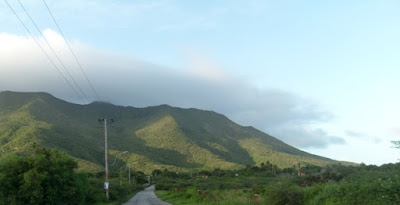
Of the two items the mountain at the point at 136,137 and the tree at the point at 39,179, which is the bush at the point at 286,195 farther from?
the mountain at the point at 136,137

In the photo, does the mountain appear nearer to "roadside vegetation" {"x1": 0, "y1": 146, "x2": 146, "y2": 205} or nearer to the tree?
"roadside vegetation" {"x1": 0, "y1": 146, "x2": 146, "y2": 205}

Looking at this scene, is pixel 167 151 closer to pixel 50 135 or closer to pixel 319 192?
pixel 50 135

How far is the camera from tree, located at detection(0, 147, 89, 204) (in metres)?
25.0

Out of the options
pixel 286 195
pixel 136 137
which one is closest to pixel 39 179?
pixel 286 195

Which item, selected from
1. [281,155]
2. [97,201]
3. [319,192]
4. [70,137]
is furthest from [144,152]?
[319,192]

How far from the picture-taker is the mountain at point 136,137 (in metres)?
105

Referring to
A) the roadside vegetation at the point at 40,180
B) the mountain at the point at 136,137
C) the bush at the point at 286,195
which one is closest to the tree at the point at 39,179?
the roadside vegetation at the point at 40,180

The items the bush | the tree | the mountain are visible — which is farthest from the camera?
the mountain

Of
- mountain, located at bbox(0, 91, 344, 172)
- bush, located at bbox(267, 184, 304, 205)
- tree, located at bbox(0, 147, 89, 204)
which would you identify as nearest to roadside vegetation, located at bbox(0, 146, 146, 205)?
tree, located at bbox(0, 147, 89, 204)

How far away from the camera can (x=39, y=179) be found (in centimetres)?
2527

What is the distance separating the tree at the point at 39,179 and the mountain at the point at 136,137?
62.9 m

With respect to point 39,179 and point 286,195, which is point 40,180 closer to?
point 39,179

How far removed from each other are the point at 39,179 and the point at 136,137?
131 metres

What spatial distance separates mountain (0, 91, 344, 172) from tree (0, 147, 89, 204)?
206ft
